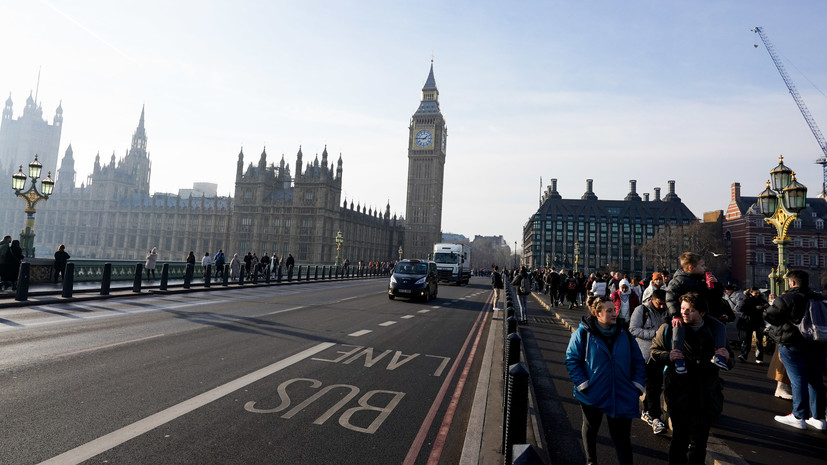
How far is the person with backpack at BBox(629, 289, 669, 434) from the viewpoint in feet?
18.0

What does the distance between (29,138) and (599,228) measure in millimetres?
224024

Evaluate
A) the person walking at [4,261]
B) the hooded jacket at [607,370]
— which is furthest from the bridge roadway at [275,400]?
the person walking at [4,261]

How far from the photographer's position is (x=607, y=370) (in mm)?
3941

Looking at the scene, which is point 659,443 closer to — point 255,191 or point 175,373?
point 175,373

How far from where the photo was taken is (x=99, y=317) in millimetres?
11500

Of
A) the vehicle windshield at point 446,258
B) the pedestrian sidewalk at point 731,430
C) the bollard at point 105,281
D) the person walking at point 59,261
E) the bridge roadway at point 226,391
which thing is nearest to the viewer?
the bridge roadway at point 226,391

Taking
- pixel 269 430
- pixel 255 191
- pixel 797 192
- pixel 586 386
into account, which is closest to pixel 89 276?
pixel 269 430

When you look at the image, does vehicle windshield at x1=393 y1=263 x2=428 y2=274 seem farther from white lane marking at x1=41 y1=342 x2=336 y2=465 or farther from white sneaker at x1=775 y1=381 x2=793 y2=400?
white sneaker at x1=775 y1=381 x2=793 y2=400

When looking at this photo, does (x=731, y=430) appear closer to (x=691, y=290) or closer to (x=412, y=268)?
(x=691, y=290)

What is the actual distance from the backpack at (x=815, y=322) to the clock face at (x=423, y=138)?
381 feet

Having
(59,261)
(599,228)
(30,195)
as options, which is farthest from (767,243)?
(30,195)

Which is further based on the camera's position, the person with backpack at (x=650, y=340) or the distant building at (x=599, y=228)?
the distant building at (x=599, y=228)

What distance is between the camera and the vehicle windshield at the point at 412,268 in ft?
71.5

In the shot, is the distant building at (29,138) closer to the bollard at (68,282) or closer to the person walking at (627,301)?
the bollard at (68,282)
